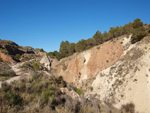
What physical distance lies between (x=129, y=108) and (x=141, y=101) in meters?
1.57

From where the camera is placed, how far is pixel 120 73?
1653 cm

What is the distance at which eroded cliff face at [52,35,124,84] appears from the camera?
21.9 m

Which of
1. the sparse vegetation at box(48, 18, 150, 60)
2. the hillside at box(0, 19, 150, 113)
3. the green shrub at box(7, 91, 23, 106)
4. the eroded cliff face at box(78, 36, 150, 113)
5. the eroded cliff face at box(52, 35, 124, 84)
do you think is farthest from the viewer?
the eroded cliff face at box(52, 35, 124, 84)

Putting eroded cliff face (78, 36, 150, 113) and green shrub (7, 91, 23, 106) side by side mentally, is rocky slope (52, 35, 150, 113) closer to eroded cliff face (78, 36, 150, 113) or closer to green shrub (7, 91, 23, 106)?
eroded cliff face (78, 36, 150, 113)

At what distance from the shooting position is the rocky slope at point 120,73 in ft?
42.3

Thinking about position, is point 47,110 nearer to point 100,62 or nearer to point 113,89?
point 113,89

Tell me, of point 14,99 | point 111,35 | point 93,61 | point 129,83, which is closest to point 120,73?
point 129,83

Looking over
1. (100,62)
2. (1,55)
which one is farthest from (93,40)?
(1,55)

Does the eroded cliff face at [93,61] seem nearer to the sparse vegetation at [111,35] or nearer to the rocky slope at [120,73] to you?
the rocky slope at [120,73]

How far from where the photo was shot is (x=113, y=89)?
50.6ft

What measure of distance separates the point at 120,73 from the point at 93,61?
355 inches

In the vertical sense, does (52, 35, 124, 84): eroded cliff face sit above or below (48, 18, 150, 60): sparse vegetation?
below

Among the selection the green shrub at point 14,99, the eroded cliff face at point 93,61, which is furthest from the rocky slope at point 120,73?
the green shrub at point 14,99

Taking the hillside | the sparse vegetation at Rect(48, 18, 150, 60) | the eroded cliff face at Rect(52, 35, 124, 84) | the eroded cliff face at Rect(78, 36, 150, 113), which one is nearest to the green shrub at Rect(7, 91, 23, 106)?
the hillside
